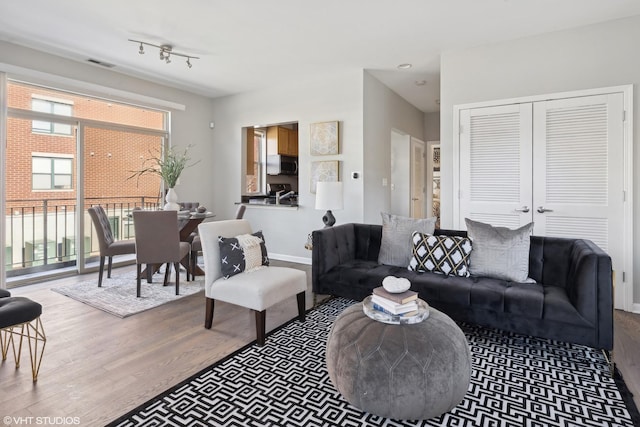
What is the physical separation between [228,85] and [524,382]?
5.28 m

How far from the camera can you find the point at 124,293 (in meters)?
3.71

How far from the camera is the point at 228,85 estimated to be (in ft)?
18.0

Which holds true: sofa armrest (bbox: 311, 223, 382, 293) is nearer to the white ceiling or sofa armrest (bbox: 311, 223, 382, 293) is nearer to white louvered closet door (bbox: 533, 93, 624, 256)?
white louvered closet door (bbox: 533, 93, 624, 256)

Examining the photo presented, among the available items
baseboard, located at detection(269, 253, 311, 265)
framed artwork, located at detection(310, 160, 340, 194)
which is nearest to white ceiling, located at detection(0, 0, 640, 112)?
framed artwork, located at detection(310, 160, 340, 194)

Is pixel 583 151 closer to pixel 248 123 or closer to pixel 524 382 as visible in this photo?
pixel 524 382

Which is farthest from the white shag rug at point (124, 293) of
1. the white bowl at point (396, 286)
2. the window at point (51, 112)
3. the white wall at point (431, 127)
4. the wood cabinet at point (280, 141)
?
the white wall at point (431, 127)

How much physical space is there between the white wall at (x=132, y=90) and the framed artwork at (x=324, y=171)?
226cm

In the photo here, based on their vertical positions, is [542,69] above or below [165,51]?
below

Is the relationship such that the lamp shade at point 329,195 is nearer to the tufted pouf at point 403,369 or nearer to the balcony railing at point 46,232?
the tufted pouf at point 403,369

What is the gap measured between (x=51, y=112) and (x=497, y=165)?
17.4 ft

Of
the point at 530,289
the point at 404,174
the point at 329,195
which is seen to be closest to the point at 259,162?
the point at 404,174

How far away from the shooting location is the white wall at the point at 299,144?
15.9ft

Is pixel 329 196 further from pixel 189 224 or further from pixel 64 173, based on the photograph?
pixel 64 173

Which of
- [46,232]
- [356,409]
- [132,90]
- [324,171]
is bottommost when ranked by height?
[356,409]
